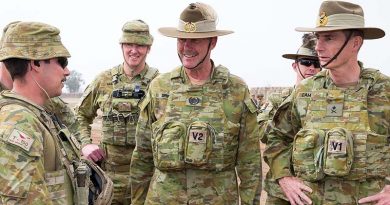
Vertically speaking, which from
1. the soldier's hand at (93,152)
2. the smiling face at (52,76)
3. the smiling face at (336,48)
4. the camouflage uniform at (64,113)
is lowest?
the soldier's hand at (93,152)

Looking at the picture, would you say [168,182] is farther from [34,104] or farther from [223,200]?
[34,104]

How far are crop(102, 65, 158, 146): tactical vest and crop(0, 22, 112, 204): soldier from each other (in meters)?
2.28

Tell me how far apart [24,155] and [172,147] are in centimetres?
147

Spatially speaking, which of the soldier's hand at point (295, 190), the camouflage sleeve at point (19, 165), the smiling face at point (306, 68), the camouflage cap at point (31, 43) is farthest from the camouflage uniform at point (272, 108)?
the camouflage sleeve at point (19, 165)

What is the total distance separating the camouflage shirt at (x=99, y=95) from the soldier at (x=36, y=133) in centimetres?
254

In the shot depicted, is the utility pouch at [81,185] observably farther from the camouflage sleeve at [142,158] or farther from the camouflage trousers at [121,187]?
the camouflage trousers at [121,187]

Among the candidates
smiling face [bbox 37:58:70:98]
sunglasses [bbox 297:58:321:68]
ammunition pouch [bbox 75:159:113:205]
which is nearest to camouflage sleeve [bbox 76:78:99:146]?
sunglasses [bbox 297:58:321:68]

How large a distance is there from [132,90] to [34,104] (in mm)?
2784

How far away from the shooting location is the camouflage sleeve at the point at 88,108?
228 inches

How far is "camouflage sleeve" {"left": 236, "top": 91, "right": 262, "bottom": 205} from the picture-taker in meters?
4.02

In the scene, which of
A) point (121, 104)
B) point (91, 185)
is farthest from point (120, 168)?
point (91, 185)

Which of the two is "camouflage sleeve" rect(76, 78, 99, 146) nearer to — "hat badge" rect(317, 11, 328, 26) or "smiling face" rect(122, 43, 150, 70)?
"smiling face" rect(122, 43, 150, 70)

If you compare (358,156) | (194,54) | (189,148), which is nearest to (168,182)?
(189,148)

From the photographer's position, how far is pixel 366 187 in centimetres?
347
